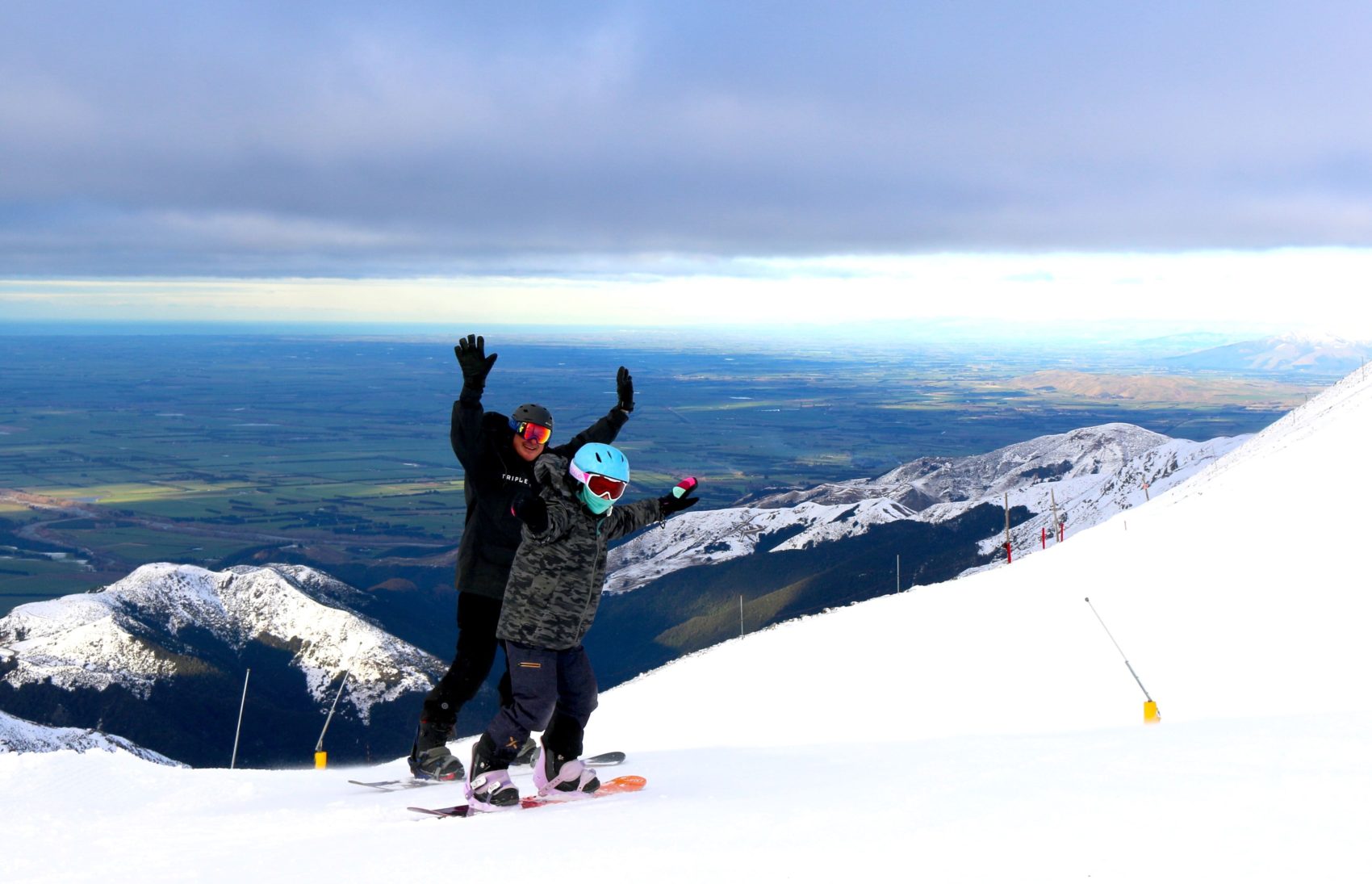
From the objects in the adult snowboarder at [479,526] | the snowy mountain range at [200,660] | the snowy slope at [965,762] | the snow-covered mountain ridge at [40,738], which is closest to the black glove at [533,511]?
the adult snowboarder at [479,526]

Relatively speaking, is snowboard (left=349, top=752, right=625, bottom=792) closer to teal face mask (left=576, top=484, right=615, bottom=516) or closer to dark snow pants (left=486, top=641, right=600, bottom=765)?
dark snow pants (left=486, top=641, right=600, bottom=765)

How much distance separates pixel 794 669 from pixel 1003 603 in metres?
3.18

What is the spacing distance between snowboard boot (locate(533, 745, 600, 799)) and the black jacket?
1434mm

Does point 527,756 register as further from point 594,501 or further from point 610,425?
point 594,501

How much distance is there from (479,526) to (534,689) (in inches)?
74.6

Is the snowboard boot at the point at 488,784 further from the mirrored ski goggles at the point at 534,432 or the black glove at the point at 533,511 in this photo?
the mirrored ski goggles at the point at 534,432

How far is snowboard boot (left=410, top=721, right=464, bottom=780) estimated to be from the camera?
8.30 m

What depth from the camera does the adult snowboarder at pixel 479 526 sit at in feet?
26.3

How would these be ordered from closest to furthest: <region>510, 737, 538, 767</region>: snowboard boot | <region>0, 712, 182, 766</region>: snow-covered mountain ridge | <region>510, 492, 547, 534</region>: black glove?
<region>510, 492, 547, 534</region>: black glove
<region>510, 737, 538, 767</region>: snowboard boot
<region>0, 712, 182, 766</region>: snow-covered mountain ridge

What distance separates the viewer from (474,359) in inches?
332

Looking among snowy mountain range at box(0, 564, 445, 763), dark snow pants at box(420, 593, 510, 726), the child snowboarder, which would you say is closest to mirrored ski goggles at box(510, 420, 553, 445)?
the child snowboarder

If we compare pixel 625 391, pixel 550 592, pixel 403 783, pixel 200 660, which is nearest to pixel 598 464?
pixel 550 592

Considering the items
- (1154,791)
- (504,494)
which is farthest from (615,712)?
(1154,791)

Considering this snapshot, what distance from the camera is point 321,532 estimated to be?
178 metres
